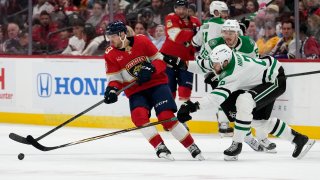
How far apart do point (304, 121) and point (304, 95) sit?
25 cm

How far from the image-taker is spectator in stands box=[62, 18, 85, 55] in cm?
1177

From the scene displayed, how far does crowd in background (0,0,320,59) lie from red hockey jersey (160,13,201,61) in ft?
0.70

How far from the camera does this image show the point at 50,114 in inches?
461

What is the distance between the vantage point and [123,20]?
37.4 ft

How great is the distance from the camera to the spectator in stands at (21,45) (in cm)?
1212

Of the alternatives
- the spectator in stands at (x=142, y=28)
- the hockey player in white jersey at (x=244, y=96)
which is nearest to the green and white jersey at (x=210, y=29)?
the spectator in stands at (x=142, y=28)

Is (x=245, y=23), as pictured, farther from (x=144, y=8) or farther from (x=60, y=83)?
(x=60, y=83)

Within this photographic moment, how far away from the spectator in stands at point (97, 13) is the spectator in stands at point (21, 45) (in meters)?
0.91

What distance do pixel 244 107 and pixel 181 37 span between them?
286 cm

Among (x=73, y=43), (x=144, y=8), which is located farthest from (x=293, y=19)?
(x=73, y=43)

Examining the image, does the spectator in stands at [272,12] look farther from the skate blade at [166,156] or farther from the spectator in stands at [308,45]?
the skate blade at [166,156]

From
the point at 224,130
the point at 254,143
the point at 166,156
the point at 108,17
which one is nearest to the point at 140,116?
the point at 166,156

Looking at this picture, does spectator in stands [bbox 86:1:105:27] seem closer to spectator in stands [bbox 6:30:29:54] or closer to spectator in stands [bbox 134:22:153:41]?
spectator in stands [bbox 134:22:153:41]

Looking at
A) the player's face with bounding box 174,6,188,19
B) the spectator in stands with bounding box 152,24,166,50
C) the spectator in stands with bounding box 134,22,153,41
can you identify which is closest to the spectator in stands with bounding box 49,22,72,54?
the spectator in stands with bounding box 134,22,153,41
